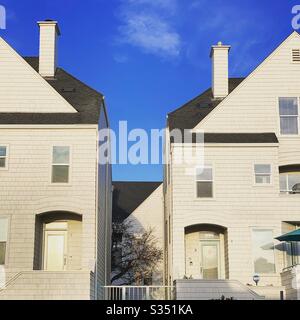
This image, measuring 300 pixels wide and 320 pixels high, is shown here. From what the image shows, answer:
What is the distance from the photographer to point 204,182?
990 inches

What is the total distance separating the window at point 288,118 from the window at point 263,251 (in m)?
4.94

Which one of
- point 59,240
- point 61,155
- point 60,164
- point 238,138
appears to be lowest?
point 59,240

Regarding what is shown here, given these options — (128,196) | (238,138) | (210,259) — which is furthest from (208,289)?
(128,196)

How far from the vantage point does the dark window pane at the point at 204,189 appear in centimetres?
2505

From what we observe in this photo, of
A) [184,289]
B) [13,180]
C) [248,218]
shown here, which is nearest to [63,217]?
[13,180]

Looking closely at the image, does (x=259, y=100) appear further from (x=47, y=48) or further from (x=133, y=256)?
(x=133, y=256)

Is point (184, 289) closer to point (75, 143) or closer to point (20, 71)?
point (75, 143)

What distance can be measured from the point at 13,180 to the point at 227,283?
9577 millimetres

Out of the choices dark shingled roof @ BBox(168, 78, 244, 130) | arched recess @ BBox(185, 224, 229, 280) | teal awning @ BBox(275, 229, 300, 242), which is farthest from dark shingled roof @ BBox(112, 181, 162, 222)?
teal awning @ BBox(275, 229, 300, 242)

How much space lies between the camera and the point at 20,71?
26.4 meters

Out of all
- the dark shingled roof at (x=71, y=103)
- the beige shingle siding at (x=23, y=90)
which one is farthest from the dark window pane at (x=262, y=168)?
the beige shingle siding at (x=23, y=90)

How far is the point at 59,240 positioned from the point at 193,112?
891cm

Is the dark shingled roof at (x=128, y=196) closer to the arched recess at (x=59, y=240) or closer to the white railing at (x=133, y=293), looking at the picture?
the white railing at (x=133, y=293)

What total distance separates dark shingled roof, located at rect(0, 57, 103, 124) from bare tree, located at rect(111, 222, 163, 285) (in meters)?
17.8
